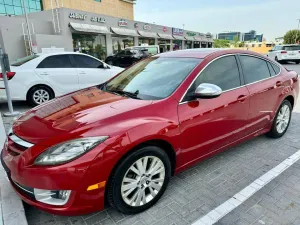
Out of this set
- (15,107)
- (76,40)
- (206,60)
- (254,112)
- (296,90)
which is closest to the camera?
(206,60)

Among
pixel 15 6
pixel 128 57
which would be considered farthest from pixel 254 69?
pixel 15 6

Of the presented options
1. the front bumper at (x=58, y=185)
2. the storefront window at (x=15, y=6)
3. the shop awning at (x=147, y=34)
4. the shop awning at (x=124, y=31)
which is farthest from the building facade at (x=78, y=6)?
the front bumper at (x=58, y=185)

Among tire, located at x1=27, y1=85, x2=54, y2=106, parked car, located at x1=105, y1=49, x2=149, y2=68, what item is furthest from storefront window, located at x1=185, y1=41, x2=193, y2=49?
tire, located at x1=27, y1=85, x2=54, y2=106

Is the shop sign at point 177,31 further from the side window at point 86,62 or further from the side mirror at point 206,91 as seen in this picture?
the side mirror at point 206,91

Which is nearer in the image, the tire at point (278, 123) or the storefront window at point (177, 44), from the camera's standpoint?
the tire at point (278, 123)

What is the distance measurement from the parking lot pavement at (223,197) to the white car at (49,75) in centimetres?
421

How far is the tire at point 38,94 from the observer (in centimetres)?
598

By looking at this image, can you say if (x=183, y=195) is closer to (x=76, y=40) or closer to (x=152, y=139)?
(x=152, y=139)

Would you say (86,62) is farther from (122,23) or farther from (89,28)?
(122,23)

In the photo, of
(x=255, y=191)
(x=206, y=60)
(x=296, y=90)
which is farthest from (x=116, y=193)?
(x=296, y=90)

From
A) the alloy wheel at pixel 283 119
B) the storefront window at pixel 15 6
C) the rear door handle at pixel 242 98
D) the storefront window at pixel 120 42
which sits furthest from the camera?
the storefront window at pixel 15 6

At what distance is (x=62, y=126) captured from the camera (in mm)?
2086

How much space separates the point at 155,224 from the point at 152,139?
78cm

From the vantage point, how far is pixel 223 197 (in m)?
2.55
